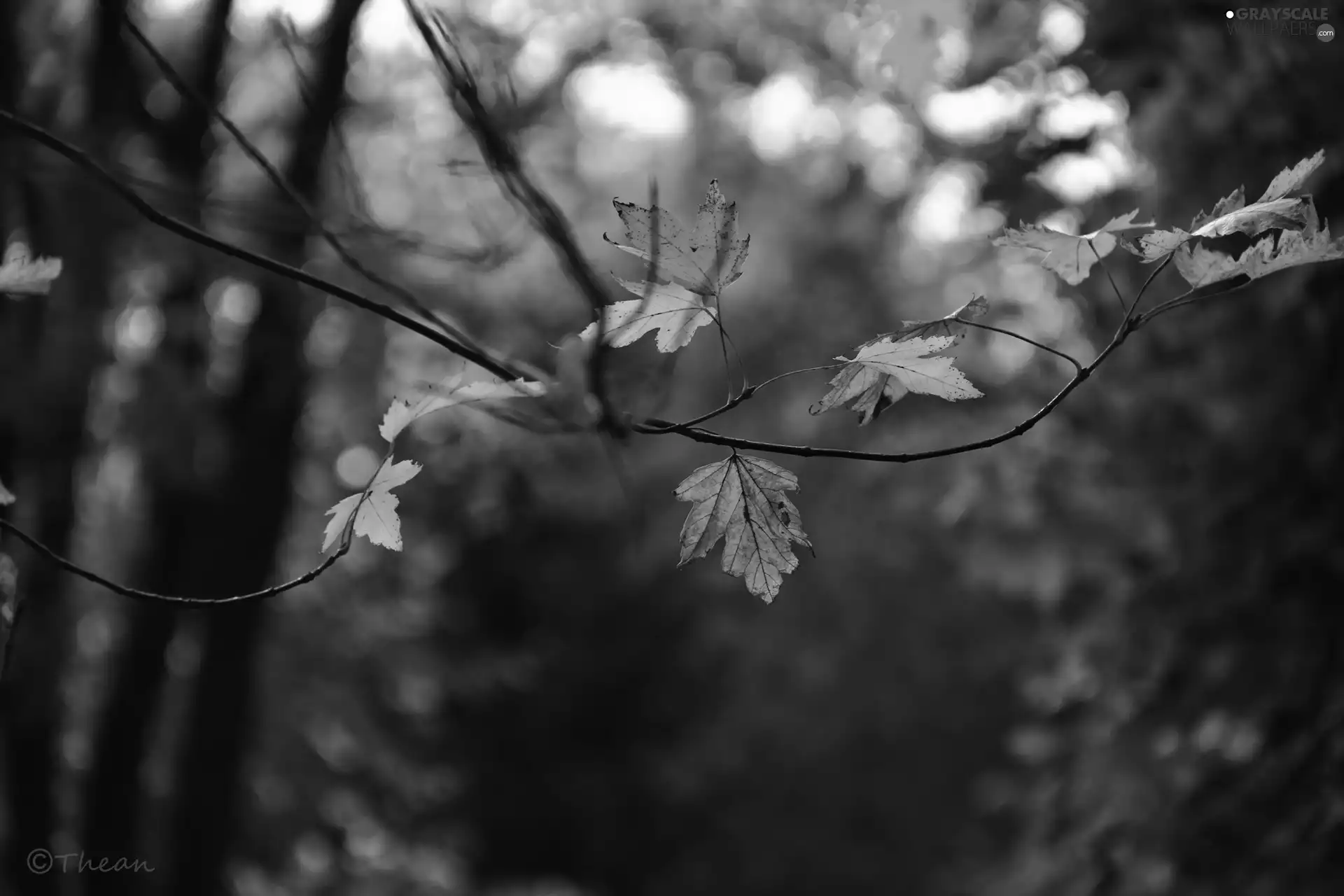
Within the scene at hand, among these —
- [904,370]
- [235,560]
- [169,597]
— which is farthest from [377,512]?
[235,560]

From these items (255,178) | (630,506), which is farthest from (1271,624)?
(255,178)

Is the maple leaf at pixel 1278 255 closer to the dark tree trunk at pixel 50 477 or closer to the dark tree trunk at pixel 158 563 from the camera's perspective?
the dark tree trunk at pixel 50 477

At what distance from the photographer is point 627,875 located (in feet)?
30.2

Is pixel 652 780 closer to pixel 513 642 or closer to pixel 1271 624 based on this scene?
pixel 513 642

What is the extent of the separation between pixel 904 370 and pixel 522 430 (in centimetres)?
76

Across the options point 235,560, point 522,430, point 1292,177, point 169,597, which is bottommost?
point 169,597

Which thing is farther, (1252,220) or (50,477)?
(50,477)

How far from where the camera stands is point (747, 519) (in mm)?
623

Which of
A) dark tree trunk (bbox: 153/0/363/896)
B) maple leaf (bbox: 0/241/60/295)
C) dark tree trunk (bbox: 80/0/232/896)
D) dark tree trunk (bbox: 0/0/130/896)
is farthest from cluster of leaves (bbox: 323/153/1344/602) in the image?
dark tree trunk (bbox: 153/0/363/896)

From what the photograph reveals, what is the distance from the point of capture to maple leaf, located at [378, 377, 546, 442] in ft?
1.67

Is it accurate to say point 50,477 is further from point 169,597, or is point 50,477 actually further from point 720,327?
point 720,327

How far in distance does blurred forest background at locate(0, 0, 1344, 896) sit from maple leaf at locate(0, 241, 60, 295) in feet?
0.29

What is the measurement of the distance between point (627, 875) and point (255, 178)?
7994 millimetres

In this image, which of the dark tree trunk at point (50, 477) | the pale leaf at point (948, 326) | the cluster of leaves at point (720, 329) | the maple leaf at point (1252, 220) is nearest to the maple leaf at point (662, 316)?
the cluster of leaves at point (720, 329)
